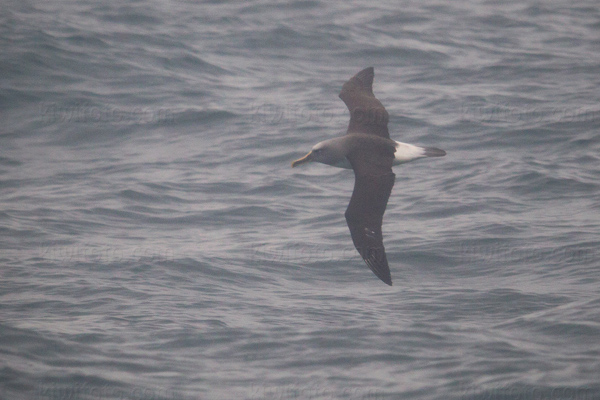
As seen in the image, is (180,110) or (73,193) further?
(180,110)

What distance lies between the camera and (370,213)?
9.02 m

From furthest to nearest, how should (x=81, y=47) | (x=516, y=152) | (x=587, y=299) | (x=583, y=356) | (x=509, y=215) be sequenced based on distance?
1. (x=81, y=47)
2. (x=516, y=152)
3. (x=509, y=215)
4. (x=587, y=299)
5. (x=583, y=356)

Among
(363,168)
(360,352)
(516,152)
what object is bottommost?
(360,352)

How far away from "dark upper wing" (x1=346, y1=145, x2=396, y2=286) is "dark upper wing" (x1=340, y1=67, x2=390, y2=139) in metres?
1.37

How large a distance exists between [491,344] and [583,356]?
3.34 ft

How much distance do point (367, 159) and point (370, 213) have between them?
0.97 meters

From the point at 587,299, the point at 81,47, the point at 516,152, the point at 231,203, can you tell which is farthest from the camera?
the point at 81,47

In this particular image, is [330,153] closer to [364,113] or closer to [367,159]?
[367,159]

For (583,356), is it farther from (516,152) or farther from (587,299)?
(516,152)

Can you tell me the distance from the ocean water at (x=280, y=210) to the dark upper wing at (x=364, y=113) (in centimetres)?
214

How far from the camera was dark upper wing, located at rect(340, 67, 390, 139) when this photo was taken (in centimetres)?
1084

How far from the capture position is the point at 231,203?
13844mm

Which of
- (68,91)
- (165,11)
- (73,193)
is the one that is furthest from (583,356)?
(165,11)

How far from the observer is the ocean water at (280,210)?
914cm
